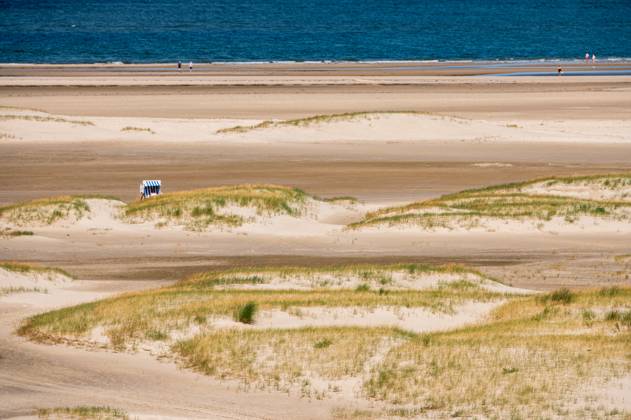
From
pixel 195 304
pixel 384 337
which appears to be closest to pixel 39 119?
pixel 195 304

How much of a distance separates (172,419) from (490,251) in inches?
534

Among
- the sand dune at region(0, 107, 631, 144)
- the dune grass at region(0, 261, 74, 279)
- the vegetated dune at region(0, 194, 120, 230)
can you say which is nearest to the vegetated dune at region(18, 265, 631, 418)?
the dune grass at region(0, 261, 74, 279)

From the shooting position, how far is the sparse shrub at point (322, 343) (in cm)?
1485

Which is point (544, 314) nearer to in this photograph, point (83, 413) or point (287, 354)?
point (287, 354)

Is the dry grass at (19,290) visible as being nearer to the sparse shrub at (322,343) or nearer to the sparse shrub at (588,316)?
the sparse shrub at (322,343)

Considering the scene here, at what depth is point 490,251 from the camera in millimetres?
24594

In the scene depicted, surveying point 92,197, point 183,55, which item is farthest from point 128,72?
point 92,197

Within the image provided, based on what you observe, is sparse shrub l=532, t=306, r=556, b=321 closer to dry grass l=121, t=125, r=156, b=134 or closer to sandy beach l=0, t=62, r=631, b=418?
sandy beach l=0, t=62, r=631, b=418

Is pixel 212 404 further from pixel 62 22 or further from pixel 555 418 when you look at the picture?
pixel 62 22

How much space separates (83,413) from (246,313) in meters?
4.49

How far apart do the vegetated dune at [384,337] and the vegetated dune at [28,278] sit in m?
2.14

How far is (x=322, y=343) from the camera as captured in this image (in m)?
14.9

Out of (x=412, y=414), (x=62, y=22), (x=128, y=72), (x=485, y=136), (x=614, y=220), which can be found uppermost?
(x=62, y=22)

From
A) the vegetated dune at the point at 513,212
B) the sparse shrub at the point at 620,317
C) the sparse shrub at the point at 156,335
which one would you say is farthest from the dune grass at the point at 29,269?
the sparse shrub at the point at 620,317
